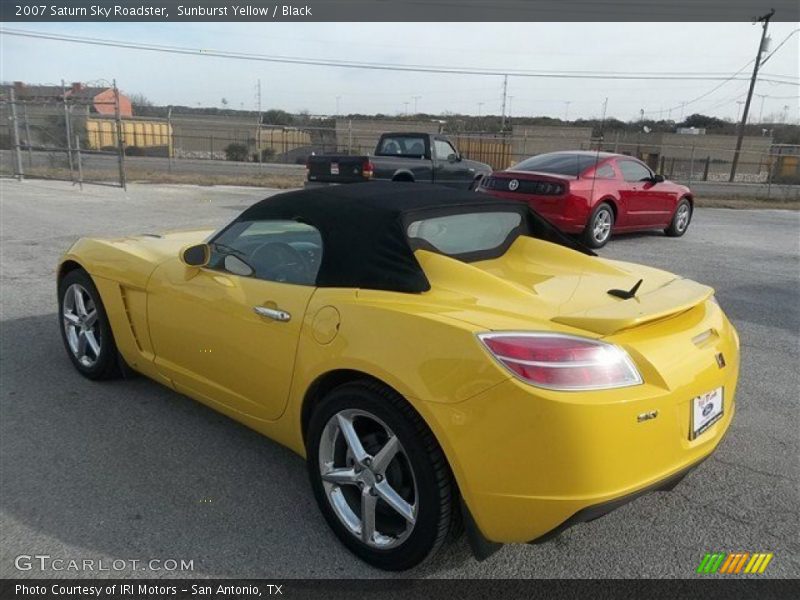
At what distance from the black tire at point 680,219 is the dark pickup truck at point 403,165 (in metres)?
3.74

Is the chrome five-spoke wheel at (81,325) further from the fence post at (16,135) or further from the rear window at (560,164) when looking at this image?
the fence post at (16,135)

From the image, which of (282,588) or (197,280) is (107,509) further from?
(197,280)

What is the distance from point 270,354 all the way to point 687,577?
1.93 metres

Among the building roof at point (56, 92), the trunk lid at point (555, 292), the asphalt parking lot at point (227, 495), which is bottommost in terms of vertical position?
the asphalt parking lot at point (227, 495)

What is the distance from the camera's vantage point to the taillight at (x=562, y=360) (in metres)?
2.08

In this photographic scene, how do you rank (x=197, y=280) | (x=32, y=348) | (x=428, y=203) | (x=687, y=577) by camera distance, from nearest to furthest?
(x=687, y=577), (x=428, y=203), (x=197, y=280), (x=32, y=348)

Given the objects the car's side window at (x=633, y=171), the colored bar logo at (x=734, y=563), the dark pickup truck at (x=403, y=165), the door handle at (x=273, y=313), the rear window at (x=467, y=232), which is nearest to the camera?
the colored bar logo at (x=734, y=563)

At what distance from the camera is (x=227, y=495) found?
9.68 ft

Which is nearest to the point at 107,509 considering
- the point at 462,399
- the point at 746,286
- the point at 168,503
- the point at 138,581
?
the point at 168,503

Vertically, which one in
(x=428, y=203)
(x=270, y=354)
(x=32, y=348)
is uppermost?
(x=428, y=203)

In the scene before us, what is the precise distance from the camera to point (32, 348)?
474cm

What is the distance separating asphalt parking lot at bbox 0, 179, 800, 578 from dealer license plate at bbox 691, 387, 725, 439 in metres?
0.57

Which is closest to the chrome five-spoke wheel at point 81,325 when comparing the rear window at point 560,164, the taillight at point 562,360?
the taillight at point 562,360

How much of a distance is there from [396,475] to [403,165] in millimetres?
11464
